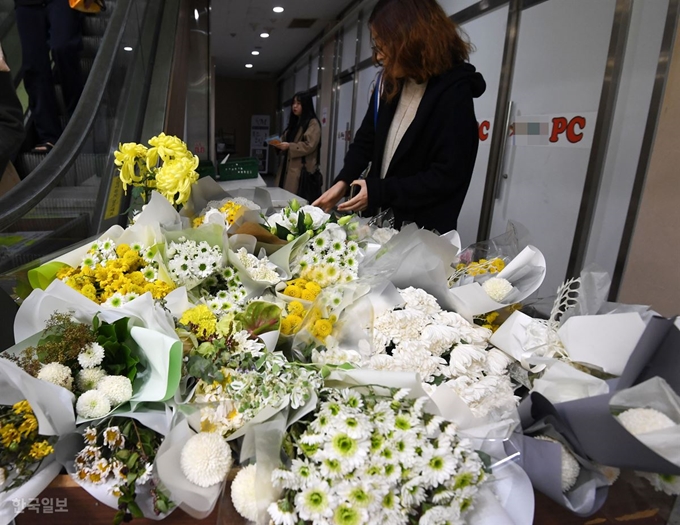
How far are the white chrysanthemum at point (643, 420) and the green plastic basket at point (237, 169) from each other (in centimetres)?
185

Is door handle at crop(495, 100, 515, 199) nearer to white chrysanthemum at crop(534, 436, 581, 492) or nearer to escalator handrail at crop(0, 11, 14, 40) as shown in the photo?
white chrysanthemum at crop(534, 436, 581, 492)

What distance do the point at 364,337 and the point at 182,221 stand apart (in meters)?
0.51

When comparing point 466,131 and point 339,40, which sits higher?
point 339,40

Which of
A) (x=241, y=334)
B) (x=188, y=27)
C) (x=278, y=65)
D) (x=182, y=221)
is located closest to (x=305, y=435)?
(x=241, y=334)

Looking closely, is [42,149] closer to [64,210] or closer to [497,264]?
[64,210]

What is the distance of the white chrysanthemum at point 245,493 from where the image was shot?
51 cm

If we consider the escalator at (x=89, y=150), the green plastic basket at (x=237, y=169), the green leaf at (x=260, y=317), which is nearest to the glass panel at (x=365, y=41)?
the escalator at (x=89, y=150)

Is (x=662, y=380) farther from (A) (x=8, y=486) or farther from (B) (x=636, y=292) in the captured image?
(B) (x=636, y=292)

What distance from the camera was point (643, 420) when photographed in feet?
1.67

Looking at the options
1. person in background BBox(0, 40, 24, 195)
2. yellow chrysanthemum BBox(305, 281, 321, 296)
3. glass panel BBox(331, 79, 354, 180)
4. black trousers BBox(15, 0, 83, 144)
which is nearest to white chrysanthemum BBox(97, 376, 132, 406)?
yellow chrysanthemum BBox(305, 281, 321, 296)

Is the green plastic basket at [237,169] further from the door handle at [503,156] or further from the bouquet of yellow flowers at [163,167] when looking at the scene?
the door handle at [503,156]

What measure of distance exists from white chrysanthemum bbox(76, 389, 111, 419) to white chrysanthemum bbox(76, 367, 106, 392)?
0.03 metres

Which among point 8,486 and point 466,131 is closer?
point 8,486

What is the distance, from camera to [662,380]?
0.52 metres
